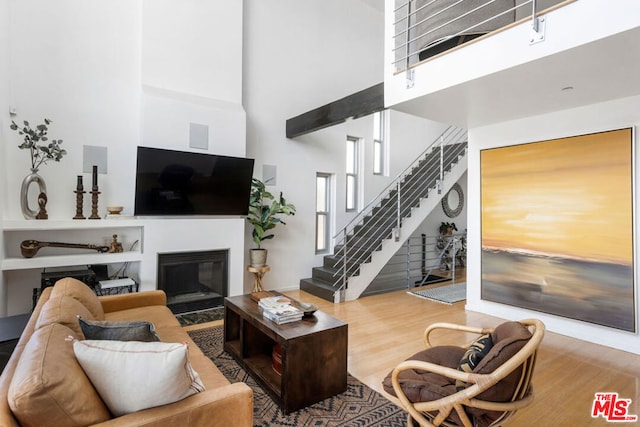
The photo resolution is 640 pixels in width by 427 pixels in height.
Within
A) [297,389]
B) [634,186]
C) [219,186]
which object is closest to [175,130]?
[219,186]

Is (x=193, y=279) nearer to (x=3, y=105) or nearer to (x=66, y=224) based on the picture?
(x=66, y=224)

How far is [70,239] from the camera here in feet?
13.9

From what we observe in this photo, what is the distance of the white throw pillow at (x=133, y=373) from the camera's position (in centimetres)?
138

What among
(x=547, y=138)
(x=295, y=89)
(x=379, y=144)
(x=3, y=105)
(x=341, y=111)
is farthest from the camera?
(x=379, y=144)

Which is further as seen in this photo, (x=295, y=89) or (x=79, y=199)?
(x=295, y=89)

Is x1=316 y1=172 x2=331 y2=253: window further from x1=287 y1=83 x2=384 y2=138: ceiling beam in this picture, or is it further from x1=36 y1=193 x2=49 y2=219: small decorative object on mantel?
x1=36 y1=193 x2=49 y2=219: small decorative object on mantel

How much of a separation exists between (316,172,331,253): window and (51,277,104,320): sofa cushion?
4.24 meters

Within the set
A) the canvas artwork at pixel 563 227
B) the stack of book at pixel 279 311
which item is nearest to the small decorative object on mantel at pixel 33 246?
the stack of book at pixel 279 311

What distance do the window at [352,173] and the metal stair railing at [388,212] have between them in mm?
302

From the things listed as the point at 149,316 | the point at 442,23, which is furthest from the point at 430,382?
the point at 442,23

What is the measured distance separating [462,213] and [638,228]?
586 cm

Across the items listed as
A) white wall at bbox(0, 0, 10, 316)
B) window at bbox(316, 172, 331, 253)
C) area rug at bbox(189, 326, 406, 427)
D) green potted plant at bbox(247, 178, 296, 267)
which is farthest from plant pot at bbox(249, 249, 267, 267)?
white wall at bbox(0, 0, 10, 316)

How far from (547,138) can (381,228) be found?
314cm

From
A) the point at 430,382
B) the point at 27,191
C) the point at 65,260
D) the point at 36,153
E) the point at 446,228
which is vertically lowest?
the point at 430,382
